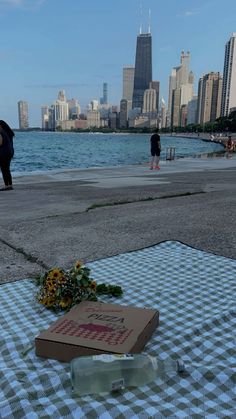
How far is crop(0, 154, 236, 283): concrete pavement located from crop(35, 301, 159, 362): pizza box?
4.91 feet

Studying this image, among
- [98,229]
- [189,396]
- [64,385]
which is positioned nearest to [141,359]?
[189,396]

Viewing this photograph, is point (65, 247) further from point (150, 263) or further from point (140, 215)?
point (140, 215)

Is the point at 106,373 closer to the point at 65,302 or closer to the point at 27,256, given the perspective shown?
the point at 65,302

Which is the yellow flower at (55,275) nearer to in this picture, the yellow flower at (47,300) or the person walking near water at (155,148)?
the yellow flower at (47,300)

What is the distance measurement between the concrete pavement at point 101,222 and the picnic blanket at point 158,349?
83 cm

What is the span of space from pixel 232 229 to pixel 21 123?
200 meters

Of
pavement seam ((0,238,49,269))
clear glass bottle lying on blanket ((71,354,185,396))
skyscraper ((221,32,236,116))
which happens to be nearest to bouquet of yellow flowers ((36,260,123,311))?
clear glass bottle lying on blanket ((71,354,185,396))

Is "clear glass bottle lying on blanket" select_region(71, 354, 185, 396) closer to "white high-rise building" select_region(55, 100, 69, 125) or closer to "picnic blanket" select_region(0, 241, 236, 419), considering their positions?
"picnic blanket" select_region(0, 241, 236, 419)

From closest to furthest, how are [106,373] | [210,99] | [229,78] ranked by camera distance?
[106,373], [229,78], [210,99]

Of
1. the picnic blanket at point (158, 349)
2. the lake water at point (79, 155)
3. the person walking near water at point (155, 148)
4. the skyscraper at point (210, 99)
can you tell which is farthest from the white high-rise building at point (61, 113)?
the picnic blanket at point (158, 349)

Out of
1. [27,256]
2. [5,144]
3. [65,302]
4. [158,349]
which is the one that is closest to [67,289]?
[65,302]

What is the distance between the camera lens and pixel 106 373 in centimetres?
172

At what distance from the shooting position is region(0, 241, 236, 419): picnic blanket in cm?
165

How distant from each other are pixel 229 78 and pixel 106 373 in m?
169
